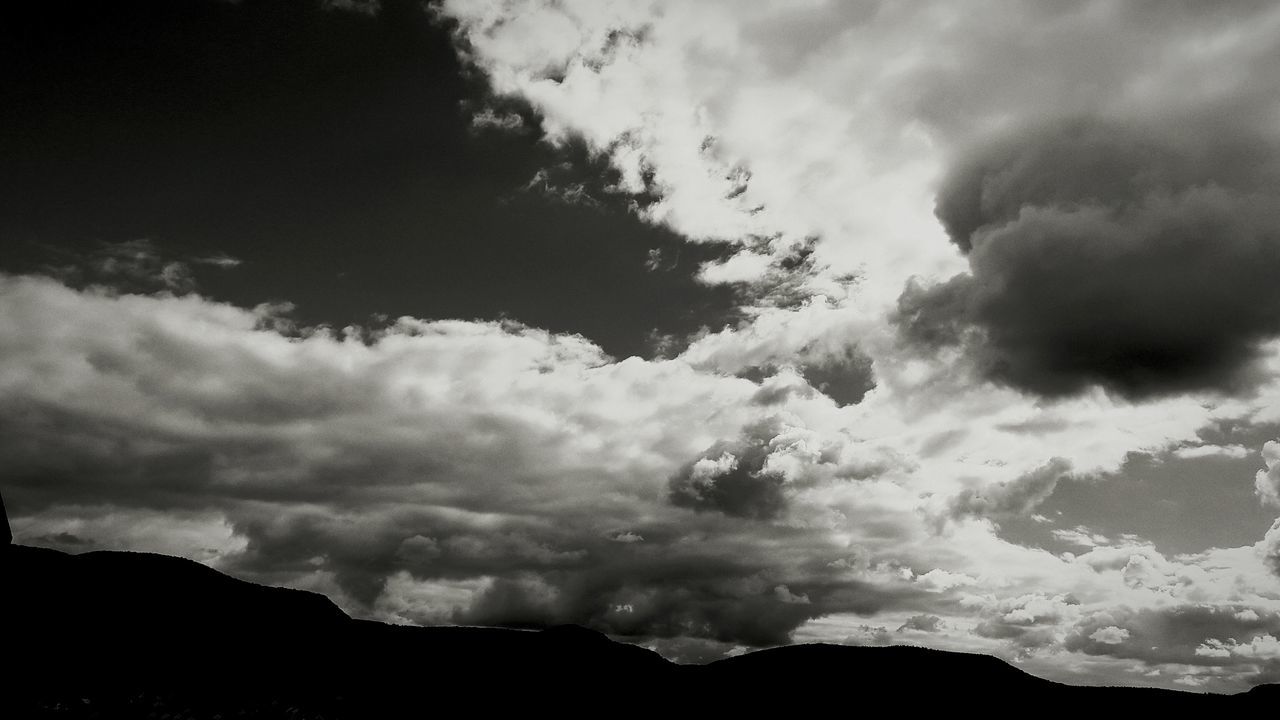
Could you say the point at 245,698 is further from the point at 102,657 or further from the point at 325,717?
the point at 102,657

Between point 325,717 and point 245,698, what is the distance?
1954cm

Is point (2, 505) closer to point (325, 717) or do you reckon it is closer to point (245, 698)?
point (245, 698)

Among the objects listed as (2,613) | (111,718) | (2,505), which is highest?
(2,505)

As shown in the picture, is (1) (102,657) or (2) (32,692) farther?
(1) (102,657)

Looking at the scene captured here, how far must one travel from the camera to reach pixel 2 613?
7854 inches

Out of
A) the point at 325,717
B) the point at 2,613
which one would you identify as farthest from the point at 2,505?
the point at 325,717

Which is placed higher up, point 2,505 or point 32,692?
point 2,505

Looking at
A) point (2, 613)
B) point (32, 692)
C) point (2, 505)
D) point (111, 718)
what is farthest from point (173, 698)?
point (2, 505)

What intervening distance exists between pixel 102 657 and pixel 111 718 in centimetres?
2653

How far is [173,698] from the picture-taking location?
191625 millimetres

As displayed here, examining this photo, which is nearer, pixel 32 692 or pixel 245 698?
pixel 32 692

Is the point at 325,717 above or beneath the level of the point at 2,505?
beneath

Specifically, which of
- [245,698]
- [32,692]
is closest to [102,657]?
[32,692]

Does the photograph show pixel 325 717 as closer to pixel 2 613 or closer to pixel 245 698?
pixel 245 698
